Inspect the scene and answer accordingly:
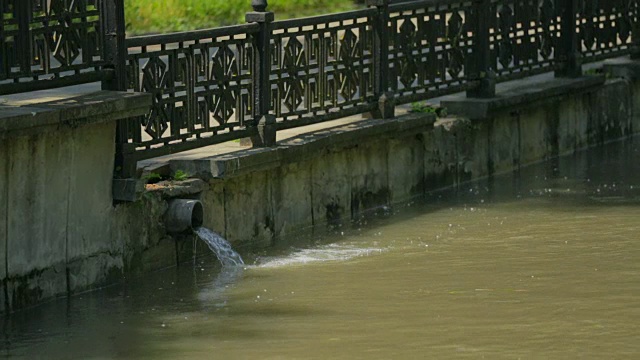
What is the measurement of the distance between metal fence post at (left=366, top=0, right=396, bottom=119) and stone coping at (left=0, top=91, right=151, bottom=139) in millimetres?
3700

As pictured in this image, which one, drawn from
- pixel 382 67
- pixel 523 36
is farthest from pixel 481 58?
pixel 382 67

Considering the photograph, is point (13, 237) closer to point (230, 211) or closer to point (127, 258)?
point (127, 258)

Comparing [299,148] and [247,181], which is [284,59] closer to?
[299,148]

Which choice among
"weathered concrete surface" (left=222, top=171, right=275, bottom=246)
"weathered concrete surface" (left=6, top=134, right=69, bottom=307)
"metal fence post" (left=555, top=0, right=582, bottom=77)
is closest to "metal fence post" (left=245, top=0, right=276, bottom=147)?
"weathered concrete surface" (left=222, top=171, right=275, bottom=246)

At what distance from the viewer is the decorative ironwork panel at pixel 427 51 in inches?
562

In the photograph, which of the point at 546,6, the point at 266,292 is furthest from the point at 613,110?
the point at 266,292

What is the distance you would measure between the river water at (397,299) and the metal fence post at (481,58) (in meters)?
1.99

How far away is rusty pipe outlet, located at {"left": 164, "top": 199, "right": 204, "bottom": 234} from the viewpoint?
11.2 metres

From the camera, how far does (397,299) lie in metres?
10.4

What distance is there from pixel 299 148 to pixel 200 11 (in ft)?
44.1

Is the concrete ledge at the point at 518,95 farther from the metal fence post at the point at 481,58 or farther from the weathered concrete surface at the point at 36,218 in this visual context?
the weathered concrete surface at the point at 36,218

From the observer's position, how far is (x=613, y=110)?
704 inches

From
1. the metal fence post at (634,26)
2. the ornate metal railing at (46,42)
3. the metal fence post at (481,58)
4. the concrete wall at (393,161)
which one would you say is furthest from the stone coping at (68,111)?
the metal fence post at (634,26)

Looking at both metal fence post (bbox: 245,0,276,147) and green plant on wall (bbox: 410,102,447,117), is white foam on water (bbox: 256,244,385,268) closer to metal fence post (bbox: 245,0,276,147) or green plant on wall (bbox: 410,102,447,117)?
metal fence post (bbox: 245,0,276,147)
